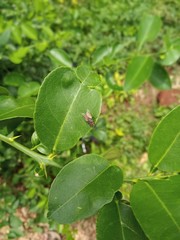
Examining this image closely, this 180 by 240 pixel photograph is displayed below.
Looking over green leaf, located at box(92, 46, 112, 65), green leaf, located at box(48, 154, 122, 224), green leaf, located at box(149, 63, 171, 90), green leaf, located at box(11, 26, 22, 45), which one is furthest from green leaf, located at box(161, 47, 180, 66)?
green leaf, located at box(48, 154, 122, 224)

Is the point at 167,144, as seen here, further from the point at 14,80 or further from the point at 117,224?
the point at 14,80

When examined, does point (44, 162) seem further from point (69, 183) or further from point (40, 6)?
point (40, 6)

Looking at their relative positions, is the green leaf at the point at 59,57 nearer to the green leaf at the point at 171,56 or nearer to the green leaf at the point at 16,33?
the green leaf at the point at 16,33

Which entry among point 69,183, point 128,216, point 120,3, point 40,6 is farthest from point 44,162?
point 120,3

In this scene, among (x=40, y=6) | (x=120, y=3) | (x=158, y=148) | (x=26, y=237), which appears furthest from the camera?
(x=120, y=3)

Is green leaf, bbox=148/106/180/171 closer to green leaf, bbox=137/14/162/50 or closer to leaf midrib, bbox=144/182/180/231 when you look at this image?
leaf midrib, bbox=144/182/180/231

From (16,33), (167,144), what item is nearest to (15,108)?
(167,144)

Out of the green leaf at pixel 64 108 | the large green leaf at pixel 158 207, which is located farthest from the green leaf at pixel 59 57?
the large green leaf at pixel 158 207
